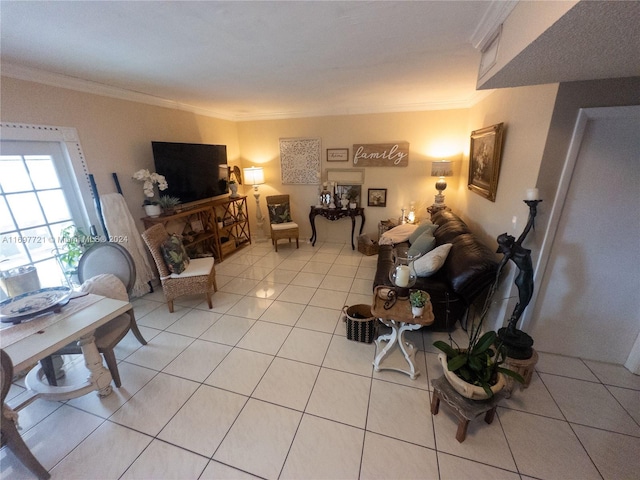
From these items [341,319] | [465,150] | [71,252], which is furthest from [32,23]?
[465,150]

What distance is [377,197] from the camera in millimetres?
4355

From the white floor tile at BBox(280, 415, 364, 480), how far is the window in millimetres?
2784

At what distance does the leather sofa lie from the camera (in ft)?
6.40

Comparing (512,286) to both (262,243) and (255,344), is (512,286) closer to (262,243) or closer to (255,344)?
(255,344)

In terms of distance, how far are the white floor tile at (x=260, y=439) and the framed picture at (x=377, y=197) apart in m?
3.49

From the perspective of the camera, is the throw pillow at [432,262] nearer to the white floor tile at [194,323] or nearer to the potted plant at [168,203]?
the white floor tile at [194,323]

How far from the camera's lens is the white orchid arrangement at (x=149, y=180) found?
9.60ft

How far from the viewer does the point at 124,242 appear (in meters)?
2.83

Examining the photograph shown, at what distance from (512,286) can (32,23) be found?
356cm

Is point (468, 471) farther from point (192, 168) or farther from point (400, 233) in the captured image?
point (192, 168)

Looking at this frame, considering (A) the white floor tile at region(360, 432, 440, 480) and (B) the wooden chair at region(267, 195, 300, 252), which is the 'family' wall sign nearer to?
(B) the wooden chair at region(267, 195, 300, 252)

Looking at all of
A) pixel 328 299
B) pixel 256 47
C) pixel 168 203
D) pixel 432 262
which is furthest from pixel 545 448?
pixel 168 203

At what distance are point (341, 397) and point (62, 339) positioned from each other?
171 centimetres


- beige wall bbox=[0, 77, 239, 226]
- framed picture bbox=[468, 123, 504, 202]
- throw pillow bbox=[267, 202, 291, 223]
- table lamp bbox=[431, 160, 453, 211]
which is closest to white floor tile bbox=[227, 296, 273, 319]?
beige wall bbox=[0, 77, 239, 226]
